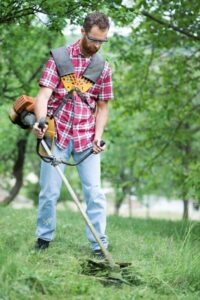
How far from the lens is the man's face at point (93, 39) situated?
486 centimetres

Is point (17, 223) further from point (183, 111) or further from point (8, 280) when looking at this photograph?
point (183, 111)

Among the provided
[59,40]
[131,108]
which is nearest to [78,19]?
[131,108]

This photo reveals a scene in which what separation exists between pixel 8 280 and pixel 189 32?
6.78 meters

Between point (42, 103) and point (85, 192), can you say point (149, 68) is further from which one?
point (42, 103)

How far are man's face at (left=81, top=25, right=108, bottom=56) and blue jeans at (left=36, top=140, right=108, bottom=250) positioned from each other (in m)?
0.85

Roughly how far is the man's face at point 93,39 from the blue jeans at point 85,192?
0.85 metres

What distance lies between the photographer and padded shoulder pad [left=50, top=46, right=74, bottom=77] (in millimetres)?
5047

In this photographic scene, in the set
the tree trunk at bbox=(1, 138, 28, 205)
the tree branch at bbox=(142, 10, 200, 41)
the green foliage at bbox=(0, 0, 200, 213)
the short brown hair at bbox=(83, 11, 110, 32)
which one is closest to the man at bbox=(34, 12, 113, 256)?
the short brown hair at bbox=(83, 11, 110, 32)

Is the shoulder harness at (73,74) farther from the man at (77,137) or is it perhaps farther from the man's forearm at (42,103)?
the man's forearm at (42,103)

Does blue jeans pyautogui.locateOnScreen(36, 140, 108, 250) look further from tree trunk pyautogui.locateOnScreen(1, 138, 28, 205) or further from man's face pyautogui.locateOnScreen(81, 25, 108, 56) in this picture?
tree trunk pyautogui.locateOnScreen(1, 138, 28, 205)

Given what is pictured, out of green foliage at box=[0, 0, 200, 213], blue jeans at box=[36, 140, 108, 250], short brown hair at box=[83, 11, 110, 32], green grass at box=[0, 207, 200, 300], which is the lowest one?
green grass at box=[0, 207, 200, 300]

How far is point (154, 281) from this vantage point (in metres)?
A: 4.24

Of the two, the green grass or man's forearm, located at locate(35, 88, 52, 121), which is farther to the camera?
man's forearm, located at locate(35, 88, 52, 121)

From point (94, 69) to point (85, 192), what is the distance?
3.69 feet
